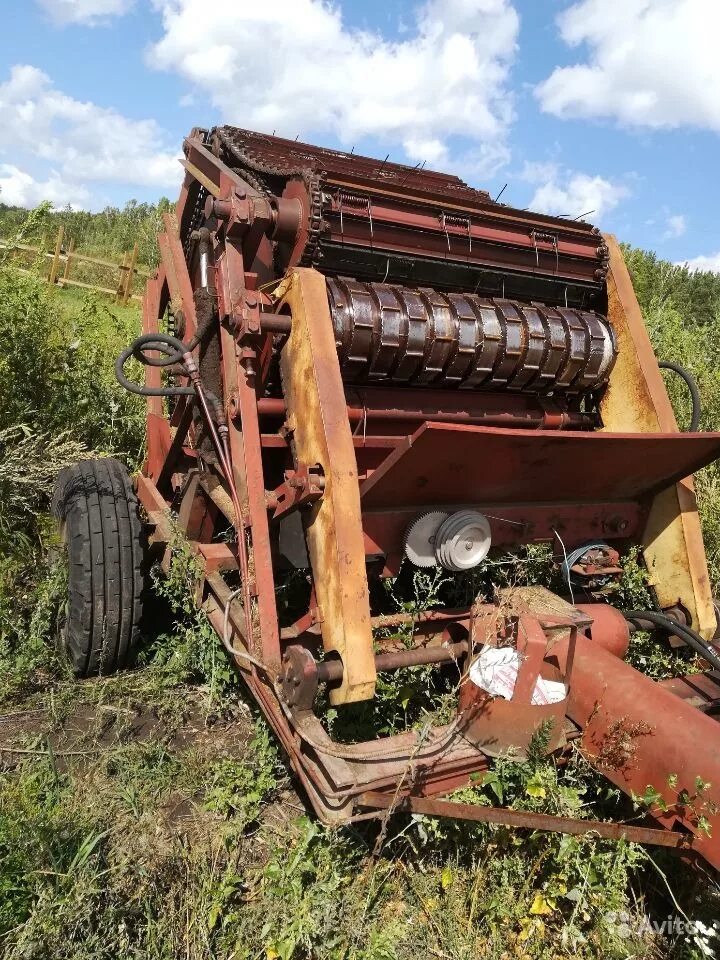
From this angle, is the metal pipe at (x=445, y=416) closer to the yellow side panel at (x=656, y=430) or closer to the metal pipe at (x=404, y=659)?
the yellow side panel at (x=656, y=430)

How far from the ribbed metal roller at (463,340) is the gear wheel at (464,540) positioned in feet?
2.42

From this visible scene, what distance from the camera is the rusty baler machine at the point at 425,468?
2094 millimetres

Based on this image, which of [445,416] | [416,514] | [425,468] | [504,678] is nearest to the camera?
[504,678]

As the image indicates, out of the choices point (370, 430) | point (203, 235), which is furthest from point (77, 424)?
point (370, 430)

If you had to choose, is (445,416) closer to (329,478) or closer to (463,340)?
(463,340)

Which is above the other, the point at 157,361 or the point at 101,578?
the point at 157,361

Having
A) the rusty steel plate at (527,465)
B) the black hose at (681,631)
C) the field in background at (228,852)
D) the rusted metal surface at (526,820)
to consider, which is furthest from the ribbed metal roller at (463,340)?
the rusted metal surface at (526,820)

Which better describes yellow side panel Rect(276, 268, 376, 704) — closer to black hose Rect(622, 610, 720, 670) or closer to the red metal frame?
the red metal frame

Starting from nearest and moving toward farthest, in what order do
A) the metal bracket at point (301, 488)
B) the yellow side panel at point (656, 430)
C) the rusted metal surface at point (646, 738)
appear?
the rusted metal surface at point (646, 738) → the metal bracket at point (301, 488) → the yellow side panel at point (656, 430)

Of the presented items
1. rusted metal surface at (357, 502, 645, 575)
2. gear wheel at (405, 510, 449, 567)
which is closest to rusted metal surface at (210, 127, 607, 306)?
rusted metal surface at (357, 502, 645, 575)

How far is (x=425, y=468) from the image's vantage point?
2383 mm

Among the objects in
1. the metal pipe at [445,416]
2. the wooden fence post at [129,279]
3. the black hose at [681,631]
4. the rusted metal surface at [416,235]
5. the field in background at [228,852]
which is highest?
the wooden fence post at [129,279]

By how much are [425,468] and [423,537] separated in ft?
1.12

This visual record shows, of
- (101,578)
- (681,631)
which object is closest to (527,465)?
(681,631)
